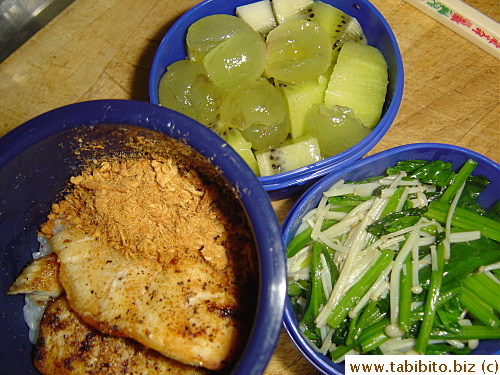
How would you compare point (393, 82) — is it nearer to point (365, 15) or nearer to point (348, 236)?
point (365, 15)

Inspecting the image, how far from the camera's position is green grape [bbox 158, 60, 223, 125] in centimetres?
138

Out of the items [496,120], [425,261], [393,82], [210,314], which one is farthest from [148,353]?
[496,120]

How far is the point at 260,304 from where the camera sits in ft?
2.70

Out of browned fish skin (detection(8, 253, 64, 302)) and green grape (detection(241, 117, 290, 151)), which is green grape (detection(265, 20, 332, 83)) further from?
browned fish skin (detection(8, 253, 64, 302))

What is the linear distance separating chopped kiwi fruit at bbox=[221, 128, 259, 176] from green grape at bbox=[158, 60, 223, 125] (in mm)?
85

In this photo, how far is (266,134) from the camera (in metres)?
1.40

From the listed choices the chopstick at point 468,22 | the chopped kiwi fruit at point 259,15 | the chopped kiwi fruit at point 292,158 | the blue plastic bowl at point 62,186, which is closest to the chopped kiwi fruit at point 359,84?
the chopped kiwi fruit at point 292,158

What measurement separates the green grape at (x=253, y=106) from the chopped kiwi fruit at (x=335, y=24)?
0.31 metres

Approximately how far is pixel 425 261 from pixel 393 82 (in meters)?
0.59

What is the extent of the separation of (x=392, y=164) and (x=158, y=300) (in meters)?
0.84

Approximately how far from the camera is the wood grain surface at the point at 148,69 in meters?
1.62

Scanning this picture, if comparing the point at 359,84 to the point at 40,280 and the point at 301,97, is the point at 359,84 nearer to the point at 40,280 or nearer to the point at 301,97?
the point at 301,97

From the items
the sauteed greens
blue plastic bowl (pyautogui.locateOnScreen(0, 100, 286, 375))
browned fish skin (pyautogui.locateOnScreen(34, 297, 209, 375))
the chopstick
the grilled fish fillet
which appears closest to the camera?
blue plastic bowl (pyautogui.locateOnScreen(0, 100, 286, 375))

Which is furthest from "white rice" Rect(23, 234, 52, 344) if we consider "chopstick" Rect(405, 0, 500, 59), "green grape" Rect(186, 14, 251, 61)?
"chopstick" Rect(405, 0, 500, 59)
